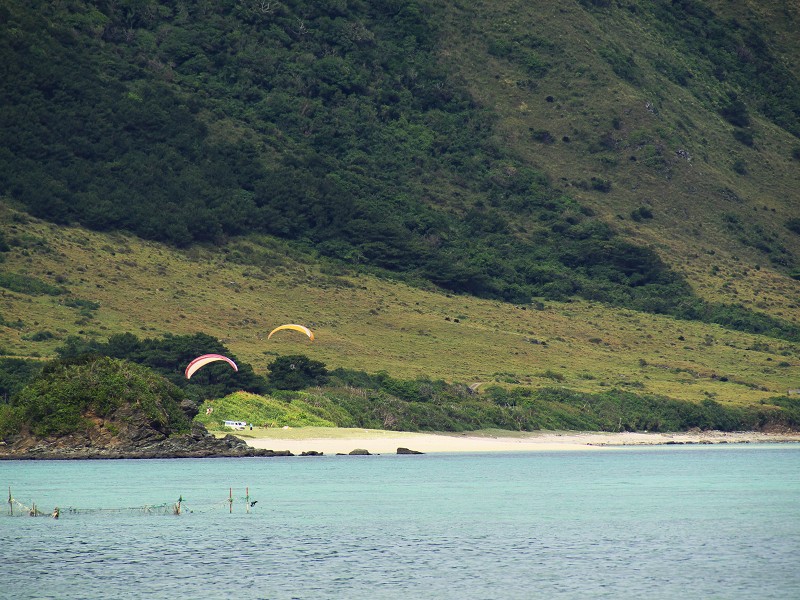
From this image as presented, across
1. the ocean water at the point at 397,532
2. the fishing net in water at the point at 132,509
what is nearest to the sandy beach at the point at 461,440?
the ocean water at the point at 397,532

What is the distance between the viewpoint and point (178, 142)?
165375 millimetres

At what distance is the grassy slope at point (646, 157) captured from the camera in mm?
173000

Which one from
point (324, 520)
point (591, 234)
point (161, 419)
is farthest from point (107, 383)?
point (591, 234)

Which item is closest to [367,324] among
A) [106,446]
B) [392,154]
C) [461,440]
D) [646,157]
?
[461,440]

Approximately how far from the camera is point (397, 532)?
1658 inches

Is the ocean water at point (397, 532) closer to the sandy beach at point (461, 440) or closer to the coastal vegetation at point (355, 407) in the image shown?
the coastal vegetation at point (355, 407)

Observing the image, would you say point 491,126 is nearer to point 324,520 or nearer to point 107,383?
point 107,383

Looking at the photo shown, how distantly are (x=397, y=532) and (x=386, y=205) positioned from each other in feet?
425

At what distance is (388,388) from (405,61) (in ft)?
350

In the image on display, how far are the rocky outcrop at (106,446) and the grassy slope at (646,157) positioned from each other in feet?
349

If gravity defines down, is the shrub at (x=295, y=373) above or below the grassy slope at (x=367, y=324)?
below

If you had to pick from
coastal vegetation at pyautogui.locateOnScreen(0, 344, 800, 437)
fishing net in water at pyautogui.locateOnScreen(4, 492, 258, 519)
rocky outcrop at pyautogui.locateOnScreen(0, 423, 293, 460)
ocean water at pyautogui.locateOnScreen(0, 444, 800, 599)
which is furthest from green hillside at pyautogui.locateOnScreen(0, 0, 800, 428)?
fishing net in water at pyautogui.locateOnScreen(4, 492, 258, 519)

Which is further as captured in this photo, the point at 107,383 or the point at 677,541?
the point at 107,383

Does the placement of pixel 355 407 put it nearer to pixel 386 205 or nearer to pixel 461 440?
pixel 461 440
